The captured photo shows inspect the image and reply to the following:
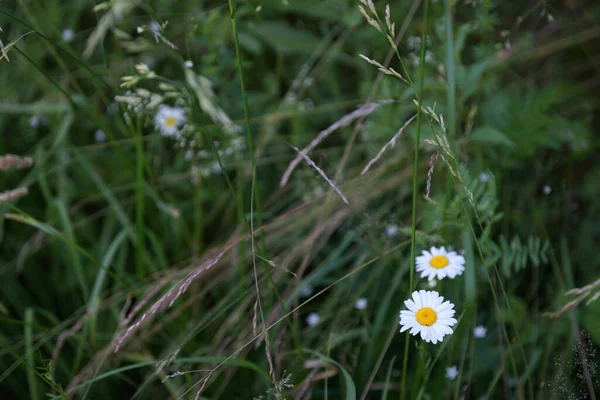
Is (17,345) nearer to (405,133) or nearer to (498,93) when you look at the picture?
(405,133)

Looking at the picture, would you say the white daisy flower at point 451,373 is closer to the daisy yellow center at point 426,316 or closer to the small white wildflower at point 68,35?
the daisy yellow center at point 426,316

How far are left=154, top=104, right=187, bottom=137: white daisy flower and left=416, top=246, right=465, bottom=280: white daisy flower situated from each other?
119cm

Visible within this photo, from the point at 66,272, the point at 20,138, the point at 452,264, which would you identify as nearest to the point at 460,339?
the point at 452,264

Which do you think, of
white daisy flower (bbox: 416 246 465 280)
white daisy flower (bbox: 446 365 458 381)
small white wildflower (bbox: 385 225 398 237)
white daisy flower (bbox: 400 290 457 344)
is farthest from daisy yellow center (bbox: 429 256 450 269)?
small white wildflower (bbox: 385 225 398 237)

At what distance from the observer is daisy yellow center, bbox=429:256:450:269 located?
1.22 metres

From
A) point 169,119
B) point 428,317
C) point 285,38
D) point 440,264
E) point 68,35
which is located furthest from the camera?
point 285,38

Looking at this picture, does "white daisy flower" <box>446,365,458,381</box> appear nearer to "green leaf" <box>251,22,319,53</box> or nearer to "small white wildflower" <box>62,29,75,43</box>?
"green leaf" <box>251,22,319,53</box>

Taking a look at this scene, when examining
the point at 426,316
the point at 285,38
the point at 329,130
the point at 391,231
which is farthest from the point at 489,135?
the point at 285,38

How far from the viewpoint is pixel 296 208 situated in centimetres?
130

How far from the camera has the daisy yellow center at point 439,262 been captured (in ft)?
3.99

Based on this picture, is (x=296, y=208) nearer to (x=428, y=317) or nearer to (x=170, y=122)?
(x=428, y=317)

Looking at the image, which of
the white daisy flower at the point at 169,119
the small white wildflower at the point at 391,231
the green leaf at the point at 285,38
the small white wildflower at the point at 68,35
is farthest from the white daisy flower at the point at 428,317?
the small white wildflower at the point at 68,35

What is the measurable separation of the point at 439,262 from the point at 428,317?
9.0 inches

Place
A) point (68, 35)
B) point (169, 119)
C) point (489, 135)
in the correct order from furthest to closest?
point (68, 35), point (169, 119), point (489, 135)
